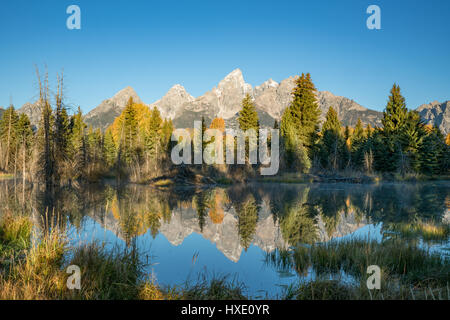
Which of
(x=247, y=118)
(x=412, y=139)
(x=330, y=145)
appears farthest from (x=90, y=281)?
(x=330, y=145)

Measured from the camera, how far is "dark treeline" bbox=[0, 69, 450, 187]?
51.5ft

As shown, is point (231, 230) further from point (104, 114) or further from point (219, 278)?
point (104, 114)

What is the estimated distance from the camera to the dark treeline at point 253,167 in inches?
618

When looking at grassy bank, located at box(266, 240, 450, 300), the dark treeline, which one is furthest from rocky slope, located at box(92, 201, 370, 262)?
the dark treeline

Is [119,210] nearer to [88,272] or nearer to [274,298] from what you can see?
[88,272]

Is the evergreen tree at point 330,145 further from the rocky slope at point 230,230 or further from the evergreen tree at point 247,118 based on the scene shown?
the rocky slope at point 230,230

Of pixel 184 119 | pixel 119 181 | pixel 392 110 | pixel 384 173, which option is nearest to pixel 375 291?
pixel 119 181

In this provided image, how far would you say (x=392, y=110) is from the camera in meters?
30.1

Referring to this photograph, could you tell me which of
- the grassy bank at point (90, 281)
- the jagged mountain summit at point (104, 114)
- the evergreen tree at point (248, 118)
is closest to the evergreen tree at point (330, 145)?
the evergreen tree at point (248, 118)

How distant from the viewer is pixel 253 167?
27.0m

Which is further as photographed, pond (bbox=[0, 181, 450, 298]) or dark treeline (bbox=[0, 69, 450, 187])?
dark treeline (bbox=[0, 69, 450, 187])

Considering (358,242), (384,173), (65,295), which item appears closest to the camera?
(65,295)

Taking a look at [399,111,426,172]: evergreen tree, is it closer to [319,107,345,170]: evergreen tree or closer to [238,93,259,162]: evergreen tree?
[319,107,345,170]: evergreen tree
